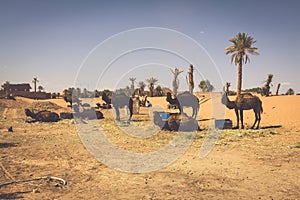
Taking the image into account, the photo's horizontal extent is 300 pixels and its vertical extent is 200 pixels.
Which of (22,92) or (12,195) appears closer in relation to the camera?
(12,195)

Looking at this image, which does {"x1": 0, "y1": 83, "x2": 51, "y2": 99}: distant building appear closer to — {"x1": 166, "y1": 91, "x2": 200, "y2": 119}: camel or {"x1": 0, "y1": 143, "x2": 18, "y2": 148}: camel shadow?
{"x1": 166, "y1": 91, "x2": 200, "y2": 119}: camel

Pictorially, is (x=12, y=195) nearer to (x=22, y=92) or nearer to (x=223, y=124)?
(x=223, y=124)

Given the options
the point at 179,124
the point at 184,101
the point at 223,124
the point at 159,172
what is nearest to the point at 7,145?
the point at 159,172

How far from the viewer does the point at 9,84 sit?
54.1 meters

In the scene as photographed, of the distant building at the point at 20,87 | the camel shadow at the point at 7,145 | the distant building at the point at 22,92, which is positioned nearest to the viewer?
the camel shadow at the point at 7,145

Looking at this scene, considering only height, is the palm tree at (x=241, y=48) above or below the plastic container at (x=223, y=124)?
above

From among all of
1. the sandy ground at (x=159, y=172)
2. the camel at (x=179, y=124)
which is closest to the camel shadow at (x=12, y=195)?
the sandy ground at (x=159, y=172)

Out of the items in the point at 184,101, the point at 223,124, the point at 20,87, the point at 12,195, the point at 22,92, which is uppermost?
the point at 20,87

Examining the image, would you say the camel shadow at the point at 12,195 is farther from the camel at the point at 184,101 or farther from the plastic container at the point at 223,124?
the camel at the point at 184,101

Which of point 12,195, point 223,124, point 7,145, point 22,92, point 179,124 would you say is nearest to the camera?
point 12,195

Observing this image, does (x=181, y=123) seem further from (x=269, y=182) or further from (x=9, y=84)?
(x=9, y=84)

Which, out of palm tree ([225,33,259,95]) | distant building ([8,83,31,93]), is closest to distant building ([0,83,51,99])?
distant building ([8,83,31,93])

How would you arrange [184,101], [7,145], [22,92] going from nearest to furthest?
1. [7,145]
2. [184,101]
3. [22,92]

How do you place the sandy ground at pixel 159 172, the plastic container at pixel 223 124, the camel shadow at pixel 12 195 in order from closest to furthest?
the camel shadow at pixel 12 195 → the sandy ground at pixel 159 172 → the plastic container at pixel 223 124
